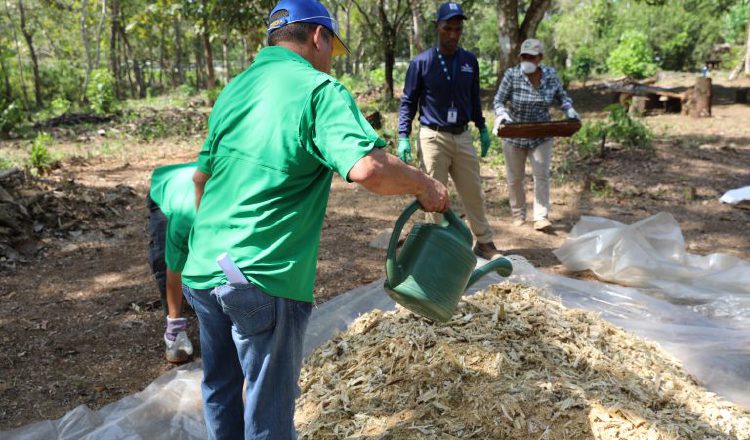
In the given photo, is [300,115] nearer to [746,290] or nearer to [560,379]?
[560,379]

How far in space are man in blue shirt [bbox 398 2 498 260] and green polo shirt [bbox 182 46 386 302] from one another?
2.70 m

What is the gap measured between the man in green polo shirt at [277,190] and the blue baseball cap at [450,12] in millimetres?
2557

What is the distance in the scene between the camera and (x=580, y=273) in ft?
14.5

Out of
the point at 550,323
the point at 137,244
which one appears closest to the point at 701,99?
the point at 550,323

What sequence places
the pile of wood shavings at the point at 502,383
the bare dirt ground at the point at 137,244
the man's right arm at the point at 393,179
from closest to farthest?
the man's right arm at the point at 393,179
the pile of wood shavings at the point at 502,383
the bare dirt ground at the point at 137,244

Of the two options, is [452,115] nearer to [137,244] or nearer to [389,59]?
[137,244]

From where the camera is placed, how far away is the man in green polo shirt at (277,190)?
1.54 m

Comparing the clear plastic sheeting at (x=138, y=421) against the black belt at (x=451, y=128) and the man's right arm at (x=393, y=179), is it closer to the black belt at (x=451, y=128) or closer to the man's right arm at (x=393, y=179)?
the man's right arm at (x=393, y=179)

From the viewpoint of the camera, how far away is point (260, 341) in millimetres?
1692

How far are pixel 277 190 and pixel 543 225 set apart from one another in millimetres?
4169

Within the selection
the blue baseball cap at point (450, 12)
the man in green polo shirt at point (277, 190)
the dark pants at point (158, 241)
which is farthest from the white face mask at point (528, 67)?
the man in green polo shirt at point (277, 190)

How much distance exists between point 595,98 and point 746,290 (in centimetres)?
1288

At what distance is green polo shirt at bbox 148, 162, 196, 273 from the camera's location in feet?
9.11

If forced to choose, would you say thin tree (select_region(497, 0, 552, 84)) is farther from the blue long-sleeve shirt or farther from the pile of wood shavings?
the pile of wood shavings
